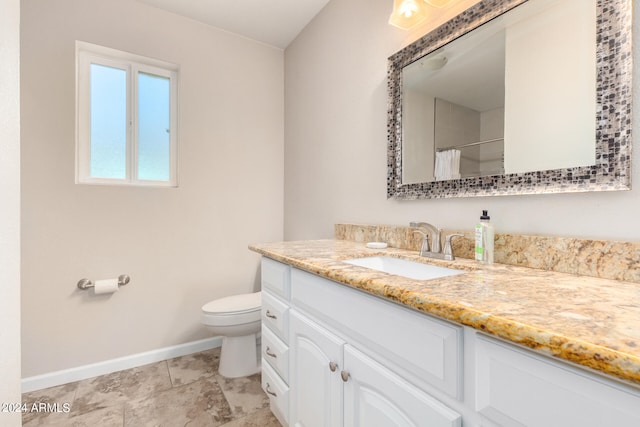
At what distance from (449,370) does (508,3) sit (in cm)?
121

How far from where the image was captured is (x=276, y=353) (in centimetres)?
132

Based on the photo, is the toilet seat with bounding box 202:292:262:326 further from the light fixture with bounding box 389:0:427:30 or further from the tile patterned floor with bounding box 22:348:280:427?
the light fixture with bounding box 389:0:427:30

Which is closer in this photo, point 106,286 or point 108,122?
point 106,286

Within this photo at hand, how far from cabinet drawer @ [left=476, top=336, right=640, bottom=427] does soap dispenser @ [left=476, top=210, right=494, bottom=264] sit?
0.54 meters

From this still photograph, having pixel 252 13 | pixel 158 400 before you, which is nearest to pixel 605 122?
pixel 252 13

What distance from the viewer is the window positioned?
1878mm

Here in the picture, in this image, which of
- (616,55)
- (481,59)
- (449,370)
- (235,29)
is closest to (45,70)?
(235,29)

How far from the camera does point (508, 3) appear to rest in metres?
1.00

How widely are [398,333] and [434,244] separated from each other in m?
0.58

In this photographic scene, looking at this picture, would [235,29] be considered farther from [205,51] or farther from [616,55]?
[616,55]

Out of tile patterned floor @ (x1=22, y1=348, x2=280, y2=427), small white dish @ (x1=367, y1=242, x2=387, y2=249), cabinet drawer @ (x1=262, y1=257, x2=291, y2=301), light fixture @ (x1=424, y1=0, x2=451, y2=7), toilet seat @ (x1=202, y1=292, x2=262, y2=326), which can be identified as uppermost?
light fixture @ (x1=424, y1=0, x2=451, y2=7)

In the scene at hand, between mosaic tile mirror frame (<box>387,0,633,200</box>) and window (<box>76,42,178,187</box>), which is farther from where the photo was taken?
window (<box>76,42,178,187</box>)
